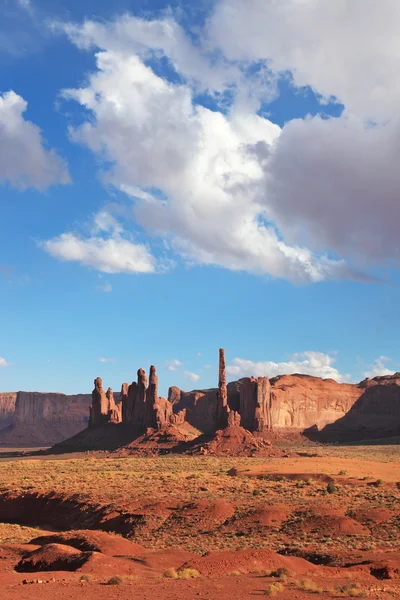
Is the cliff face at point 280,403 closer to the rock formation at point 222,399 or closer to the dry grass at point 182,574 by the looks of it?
the rock formation at point 222,399

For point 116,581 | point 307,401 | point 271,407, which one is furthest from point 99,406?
point 116,581

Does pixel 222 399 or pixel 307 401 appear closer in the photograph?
pixel 222 399

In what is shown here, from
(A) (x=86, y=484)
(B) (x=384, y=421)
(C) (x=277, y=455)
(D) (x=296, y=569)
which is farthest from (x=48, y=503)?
(B) (x=384, y=421)

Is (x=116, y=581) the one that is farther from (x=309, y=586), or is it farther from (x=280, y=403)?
(x=280, y=403)

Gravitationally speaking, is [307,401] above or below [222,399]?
above

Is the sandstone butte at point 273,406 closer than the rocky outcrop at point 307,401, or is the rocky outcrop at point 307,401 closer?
the sandstone butte at point 273,406

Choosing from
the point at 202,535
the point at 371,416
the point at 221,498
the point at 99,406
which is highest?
the point at 371,416

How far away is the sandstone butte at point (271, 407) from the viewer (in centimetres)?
11731

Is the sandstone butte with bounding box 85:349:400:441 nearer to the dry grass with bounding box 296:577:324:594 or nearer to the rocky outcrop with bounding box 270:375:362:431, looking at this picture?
the rocky outcrop with bounding box 270:375:362:431

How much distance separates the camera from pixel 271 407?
13175 centimetres

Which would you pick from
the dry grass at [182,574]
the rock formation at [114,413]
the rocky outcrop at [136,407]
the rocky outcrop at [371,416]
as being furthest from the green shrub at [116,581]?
the rocky outcrop at [371,416]

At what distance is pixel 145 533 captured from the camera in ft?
103

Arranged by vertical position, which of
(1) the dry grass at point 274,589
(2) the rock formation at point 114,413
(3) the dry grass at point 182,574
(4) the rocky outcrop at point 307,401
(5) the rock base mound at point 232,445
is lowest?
(3) the dry grass at point 182,574

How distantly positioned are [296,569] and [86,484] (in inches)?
1132
